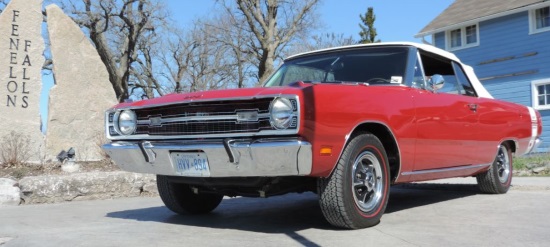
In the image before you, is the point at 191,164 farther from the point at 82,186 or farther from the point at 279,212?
the point at 82,186

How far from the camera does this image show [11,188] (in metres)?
7.33

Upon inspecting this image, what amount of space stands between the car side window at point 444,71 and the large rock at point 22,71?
810 centimetres

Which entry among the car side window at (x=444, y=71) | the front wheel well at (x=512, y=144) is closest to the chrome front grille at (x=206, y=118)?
the car side window at (x=444, y=71)

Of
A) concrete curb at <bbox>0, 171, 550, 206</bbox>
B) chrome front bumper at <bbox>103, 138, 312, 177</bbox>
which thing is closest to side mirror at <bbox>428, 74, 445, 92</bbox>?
chrome front bumper at <bbox>103, 138, 312, 177</bbox>

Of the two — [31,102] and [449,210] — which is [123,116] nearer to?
[449,210]

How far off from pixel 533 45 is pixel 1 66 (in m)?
17.8

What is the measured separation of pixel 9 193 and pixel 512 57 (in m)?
19.1

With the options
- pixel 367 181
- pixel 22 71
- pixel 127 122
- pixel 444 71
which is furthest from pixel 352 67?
pixel 22 71

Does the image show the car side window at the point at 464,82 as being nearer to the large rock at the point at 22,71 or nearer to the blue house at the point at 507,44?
the large rock at the point at 22,71

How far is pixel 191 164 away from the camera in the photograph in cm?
443

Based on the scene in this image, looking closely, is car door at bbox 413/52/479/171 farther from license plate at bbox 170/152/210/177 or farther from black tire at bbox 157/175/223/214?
black tire at bbox 157/175/223/214

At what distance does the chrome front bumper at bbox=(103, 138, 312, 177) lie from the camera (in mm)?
3930

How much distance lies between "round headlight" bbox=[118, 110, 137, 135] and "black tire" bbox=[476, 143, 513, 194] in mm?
4321

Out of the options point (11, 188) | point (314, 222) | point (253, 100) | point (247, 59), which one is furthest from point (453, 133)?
point (247, 59)
